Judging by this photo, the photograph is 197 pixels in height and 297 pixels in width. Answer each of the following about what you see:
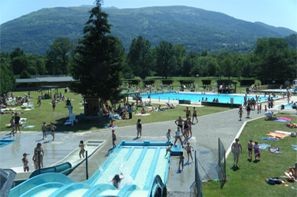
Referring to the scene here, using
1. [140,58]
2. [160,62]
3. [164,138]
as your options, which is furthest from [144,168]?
[140,58]

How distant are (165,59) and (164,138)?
69.9 m

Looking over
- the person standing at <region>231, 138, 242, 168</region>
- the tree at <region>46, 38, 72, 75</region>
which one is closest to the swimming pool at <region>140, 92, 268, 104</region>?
the person standing at <region>231, 138, 242, 168</region>

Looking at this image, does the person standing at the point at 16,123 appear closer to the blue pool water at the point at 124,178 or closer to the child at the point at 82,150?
the blue pool water at the point at 124,178

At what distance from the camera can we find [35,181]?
1479 centimetres

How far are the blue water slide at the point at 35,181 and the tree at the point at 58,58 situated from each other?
290 ft

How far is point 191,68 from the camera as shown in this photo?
102 m

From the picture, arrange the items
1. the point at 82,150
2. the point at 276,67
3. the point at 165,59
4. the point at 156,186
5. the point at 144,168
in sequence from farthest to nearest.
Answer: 1. the point at 165,59
2. the point at 276,67
3. the point at 82,150
4. the point at 144,168
5. the point at 156,186

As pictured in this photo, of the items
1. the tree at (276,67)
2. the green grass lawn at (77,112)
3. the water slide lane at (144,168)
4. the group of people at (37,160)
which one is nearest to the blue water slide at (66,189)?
the water slide lane at (144,168)

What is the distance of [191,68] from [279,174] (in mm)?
83877

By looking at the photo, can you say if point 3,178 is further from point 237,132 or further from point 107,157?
point 237,132

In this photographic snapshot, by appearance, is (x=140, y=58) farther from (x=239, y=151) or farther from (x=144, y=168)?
(x=239, y=151)

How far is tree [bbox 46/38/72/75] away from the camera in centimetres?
10525

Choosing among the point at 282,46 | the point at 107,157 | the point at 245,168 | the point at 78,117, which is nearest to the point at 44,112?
the point at 78,117

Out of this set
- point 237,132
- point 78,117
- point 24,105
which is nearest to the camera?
point 237,132
